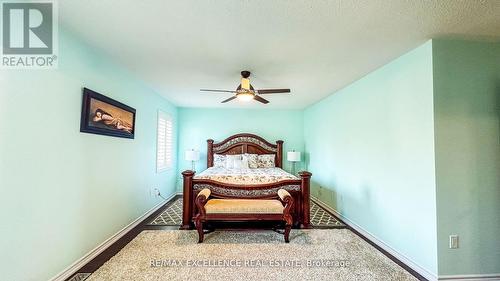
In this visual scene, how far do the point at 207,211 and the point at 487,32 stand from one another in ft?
12.3

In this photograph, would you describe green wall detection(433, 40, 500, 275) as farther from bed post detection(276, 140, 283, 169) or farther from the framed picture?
bed post detection(276, 140, 283, 169)

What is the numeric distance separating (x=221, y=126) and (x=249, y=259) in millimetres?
4098

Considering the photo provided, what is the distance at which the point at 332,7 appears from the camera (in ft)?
5.59

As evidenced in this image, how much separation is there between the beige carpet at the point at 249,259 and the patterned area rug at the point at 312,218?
42 centimetres

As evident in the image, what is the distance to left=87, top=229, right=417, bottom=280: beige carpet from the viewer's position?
222cm

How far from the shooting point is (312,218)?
400 centimetres

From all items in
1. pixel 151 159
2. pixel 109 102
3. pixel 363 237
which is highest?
pixel 109 102

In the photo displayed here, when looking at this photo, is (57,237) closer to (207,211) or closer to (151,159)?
(207,211)

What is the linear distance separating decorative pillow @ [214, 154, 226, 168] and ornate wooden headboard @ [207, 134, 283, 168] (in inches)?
5.2

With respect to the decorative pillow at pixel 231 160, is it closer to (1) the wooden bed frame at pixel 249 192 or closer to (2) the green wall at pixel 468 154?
(1) the wooden bed frame at pixel 249 192

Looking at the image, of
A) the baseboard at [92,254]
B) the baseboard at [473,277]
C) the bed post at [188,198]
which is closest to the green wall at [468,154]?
the baseboard at [473,277]

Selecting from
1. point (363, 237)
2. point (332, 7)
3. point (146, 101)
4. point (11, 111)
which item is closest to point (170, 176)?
point (146, 101)

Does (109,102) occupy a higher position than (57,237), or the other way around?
(109,102)

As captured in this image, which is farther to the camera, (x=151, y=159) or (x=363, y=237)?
(x=151, y=159)
